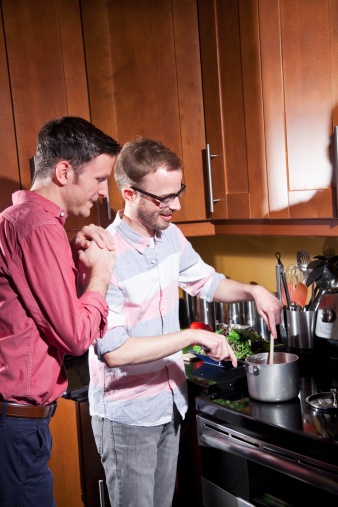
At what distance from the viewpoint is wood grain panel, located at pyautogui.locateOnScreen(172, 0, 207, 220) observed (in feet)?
6.87

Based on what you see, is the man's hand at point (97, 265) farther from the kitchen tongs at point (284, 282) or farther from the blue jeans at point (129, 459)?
the kitchen tongs at point (284, 282)

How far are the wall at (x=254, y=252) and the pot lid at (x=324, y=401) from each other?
76cm

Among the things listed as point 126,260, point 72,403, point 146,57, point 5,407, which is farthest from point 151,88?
point 5,407

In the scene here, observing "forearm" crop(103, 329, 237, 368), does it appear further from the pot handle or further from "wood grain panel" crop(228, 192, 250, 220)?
"wood grain panel" crop(228, 192, 250, 220)

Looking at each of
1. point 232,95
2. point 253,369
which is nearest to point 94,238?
point 253,369

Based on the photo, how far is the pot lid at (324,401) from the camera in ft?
4.71

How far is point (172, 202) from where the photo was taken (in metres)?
1.62

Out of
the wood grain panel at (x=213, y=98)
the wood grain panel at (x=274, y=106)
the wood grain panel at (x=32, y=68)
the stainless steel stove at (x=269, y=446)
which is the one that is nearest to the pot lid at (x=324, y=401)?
the stainless steel stove at (x=269, y=446)

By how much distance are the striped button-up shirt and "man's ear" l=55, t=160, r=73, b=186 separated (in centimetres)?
34

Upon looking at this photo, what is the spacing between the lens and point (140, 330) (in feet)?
5.14

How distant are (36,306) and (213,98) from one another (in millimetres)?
1228

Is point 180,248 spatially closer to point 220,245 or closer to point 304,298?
point 304,298

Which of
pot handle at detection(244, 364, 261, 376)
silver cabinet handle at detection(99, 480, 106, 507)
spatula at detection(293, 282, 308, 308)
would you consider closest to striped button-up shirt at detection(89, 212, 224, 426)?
pot handle at detection(244, 364, 261, 376)

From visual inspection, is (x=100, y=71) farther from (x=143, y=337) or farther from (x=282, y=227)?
(x=143, y=337)
